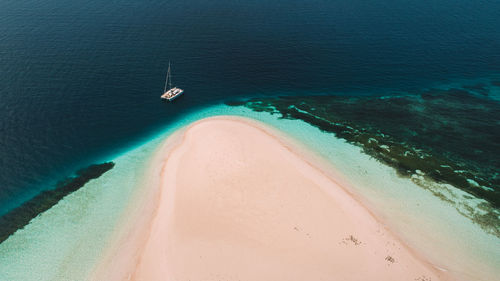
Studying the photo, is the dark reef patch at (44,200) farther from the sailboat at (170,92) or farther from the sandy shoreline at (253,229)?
the sailboat at (170,92)

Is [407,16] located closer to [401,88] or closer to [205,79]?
[401,88]

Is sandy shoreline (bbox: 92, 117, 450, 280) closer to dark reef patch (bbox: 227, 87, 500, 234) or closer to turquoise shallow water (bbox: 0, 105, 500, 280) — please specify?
turquoise shallow water (bbox: 0, 105, 500, 280)

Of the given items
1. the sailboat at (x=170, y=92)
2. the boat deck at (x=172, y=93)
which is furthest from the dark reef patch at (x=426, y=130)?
the sailboat at (x=170, y=92)

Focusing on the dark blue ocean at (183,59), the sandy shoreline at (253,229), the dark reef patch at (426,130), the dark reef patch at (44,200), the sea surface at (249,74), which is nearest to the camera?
the sandy shoreline at (253,229)

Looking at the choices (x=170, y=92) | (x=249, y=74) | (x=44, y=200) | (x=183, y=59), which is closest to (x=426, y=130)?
(x=249, y=74)

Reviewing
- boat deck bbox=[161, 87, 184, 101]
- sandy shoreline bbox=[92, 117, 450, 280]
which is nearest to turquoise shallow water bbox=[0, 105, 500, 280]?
sandy shoreline bbox=[92, 117, 450, 280]

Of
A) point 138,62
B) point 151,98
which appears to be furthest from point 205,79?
point 138,62
